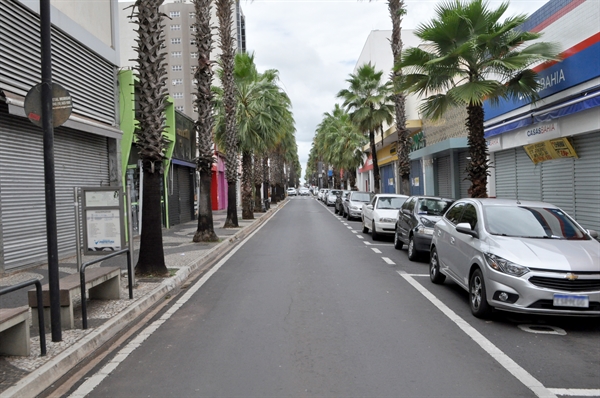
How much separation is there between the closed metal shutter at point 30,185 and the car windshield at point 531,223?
9872 mm

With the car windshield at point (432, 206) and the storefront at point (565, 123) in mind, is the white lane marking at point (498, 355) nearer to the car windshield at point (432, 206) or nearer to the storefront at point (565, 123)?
the car windshield at point (432, 206)

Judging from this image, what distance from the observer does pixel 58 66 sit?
512 inches

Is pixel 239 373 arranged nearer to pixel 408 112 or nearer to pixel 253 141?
pixel 253 141

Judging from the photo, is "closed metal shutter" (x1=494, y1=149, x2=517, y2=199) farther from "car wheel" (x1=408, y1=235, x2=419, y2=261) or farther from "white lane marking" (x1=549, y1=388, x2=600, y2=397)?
"white lane marking" (x1=549, y1=388, x2=600, y2=397)

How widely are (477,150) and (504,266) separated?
822 cm

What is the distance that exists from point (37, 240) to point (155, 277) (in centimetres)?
421

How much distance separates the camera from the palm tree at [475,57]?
43.0 feet

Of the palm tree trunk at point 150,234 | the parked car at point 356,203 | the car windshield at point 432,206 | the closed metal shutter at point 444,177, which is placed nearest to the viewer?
the palm tree trunk at point 150,234

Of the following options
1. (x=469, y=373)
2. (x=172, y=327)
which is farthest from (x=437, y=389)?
(x=172, y=327)

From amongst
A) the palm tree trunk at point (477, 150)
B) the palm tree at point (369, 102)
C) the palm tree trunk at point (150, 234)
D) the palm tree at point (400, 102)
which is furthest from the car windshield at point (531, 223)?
the palm tree at point (369, 102)

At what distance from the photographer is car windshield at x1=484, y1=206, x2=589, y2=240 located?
23.6 ft

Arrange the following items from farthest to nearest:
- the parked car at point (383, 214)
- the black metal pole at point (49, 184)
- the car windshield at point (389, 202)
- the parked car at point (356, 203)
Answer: the parked car at point (356, 203)
the car windshield at point (389, 202)
the parked car at point (383, 214)
the black metal pole at point (49, 184)

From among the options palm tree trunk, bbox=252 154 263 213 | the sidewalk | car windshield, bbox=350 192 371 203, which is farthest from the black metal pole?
palm tree trunk, bbox=252 154 263 213

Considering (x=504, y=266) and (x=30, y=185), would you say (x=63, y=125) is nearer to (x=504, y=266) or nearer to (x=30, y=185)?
(x=30, y=185)
